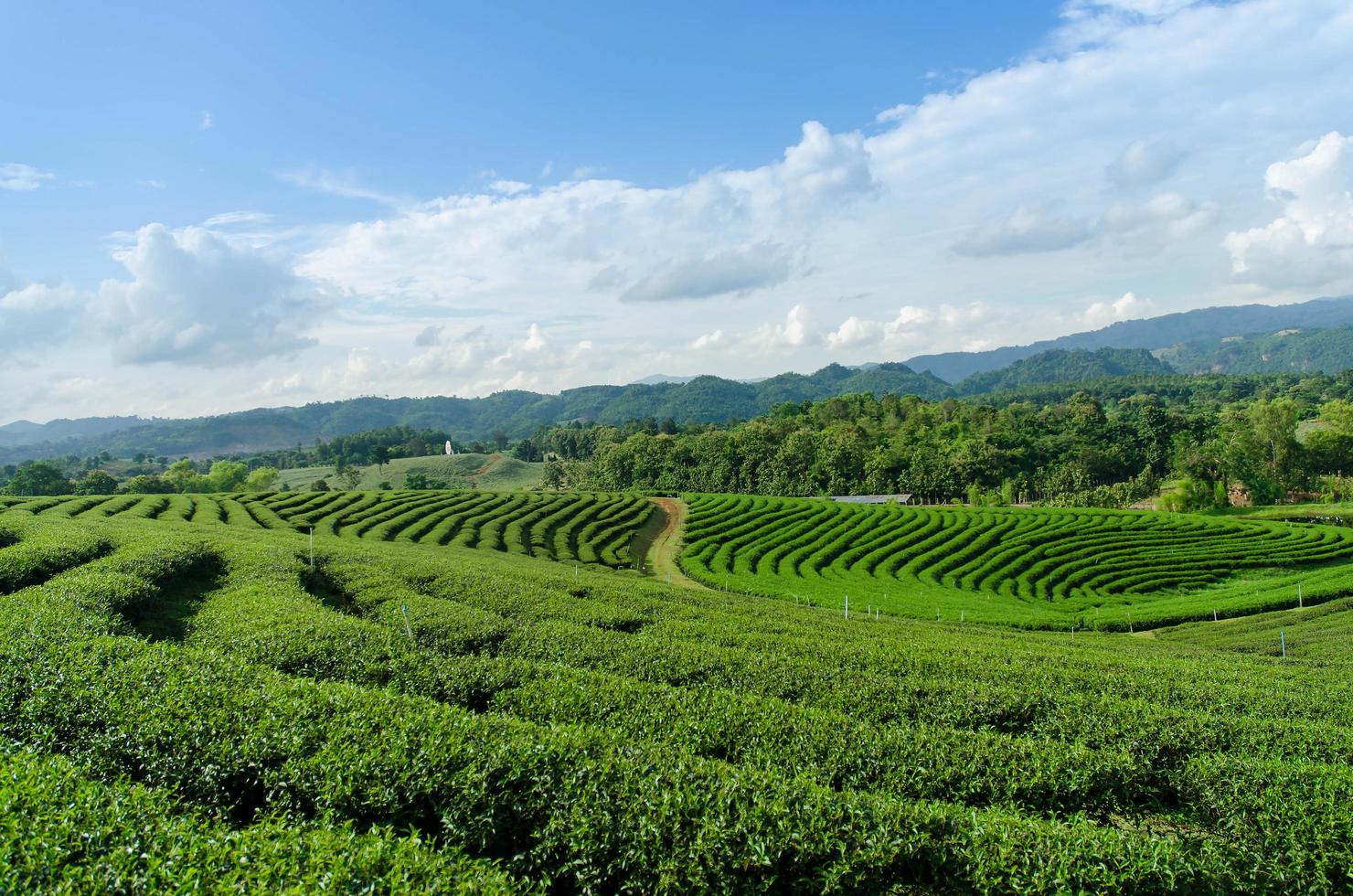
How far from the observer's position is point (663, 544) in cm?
5250

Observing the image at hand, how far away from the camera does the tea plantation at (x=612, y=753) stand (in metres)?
6.09

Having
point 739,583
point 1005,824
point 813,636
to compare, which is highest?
point 1005,824

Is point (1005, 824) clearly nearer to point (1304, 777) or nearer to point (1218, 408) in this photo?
point (1304, 777)

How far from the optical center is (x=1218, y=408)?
134875 millimetres

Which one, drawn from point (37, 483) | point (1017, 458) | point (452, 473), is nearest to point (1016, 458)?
point (1017, 458)

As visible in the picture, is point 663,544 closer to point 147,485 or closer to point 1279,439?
point 147,485

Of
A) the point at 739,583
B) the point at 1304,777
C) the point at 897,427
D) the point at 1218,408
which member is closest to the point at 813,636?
the point at 1304,777

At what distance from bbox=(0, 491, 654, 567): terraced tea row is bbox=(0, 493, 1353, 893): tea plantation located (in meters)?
23.4

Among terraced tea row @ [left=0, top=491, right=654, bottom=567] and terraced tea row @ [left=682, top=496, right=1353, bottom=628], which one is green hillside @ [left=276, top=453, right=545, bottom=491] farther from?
terraced tea row @ [left=682, top=496, right=1353, bottom=628]

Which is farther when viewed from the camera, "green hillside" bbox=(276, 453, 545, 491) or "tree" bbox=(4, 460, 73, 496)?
"green hillside" bbox=(276, 453, 545, 491)

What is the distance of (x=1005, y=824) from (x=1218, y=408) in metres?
168

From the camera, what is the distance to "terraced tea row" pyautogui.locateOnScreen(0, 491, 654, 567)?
40594mm

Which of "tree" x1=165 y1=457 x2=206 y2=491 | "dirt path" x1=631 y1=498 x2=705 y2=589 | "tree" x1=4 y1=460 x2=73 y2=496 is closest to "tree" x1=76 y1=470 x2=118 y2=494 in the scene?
"tree" x1=4 y1=460 x2=73 y2=496

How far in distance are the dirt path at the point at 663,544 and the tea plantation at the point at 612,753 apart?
24061mm
